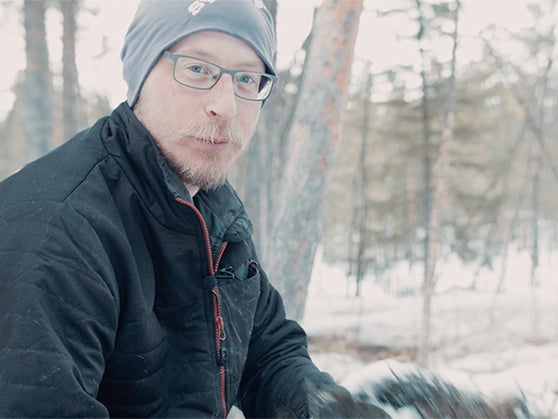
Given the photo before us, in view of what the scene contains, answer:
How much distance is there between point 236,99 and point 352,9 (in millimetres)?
3291

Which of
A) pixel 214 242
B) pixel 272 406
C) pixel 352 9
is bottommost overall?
pixel 272 406

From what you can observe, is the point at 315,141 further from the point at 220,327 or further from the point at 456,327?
the point at 456,327

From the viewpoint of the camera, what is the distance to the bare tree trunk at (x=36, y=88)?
7.91 meters

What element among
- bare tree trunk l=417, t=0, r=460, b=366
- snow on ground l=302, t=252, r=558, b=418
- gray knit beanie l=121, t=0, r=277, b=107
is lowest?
snow on ground l=302, t=252, r=558, b=418

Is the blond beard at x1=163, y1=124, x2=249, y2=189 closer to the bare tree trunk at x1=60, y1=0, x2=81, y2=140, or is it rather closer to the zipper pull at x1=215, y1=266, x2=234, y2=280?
the zipper pull at x1=215, y1=266, x2=234, y2=280

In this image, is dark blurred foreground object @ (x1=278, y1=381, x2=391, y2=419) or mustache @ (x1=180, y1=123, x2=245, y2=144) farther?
mustache @ (x1=180, y1=123, x2=245, y2=144)

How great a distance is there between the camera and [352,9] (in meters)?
4.83

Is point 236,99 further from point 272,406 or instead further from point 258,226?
Answer: point 258,226

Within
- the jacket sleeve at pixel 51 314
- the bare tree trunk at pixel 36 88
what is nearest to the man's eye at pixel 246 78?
the jacket sleeve at pixel 51 314

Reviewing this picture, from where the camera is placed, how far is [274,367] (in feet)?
7.26

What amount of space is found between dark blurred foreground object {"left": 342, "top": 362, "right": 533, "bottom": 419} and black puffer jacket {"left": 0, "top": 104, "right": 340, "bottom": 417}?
52cm

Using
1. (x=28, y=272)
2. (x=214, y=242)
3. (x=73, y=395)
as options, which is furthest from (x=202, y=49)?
(x=73, y=395)

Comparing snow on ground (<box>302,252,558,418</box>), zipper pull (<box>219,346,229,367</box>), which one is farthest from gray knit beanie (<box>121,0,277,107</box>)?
snow on ground (<box>302,252,558,418</box>)

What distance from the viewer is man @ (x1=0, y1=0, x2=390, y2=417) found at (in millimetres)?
1293
